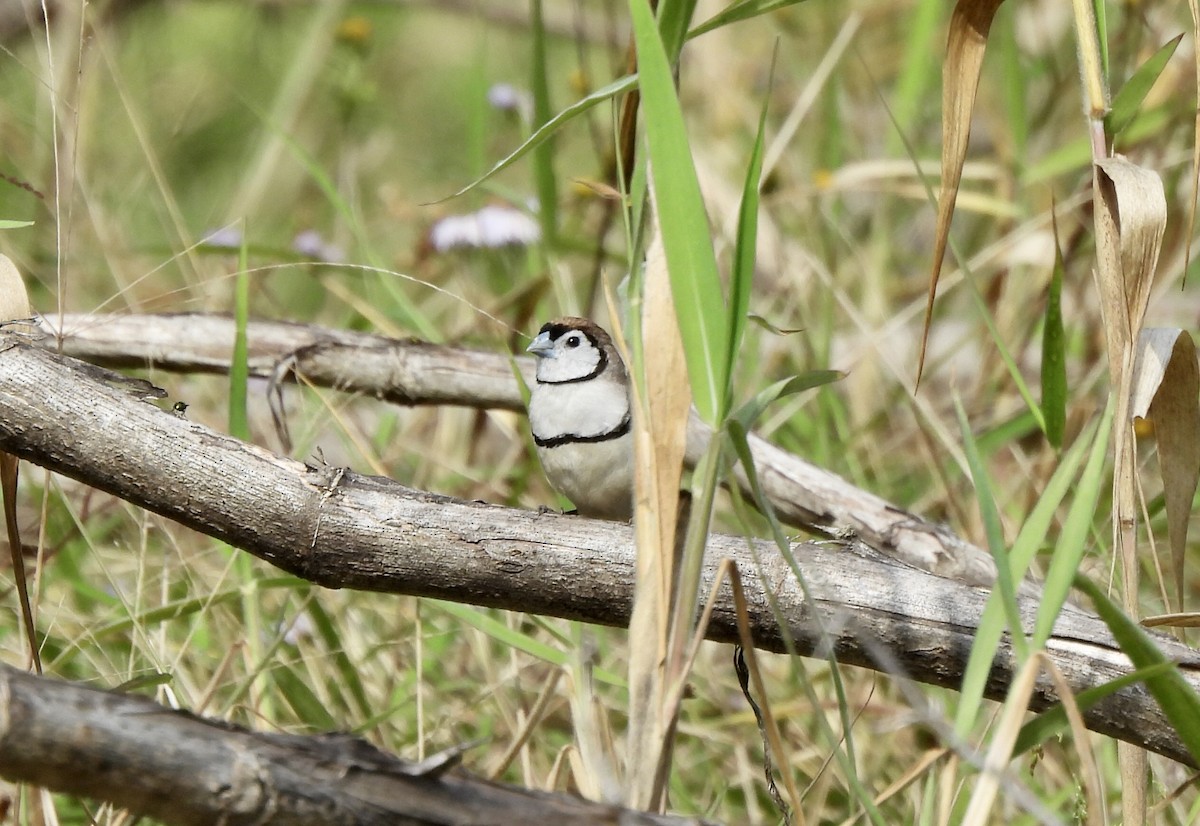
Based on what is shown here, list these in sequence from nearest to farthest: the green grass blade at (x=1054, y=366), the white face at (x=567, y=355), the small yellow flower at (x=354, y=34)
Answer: the green grass blade at (x=1054, y=366) → the white face at (x=567, y=355) → the small yellow flower at (x=354, y=34)

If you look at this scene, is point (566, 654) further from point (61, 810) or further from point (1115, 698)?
point (61, 810)

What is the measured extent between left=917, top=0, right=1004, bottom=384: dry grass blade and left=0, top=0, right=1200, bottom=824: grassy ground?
0.31 metres

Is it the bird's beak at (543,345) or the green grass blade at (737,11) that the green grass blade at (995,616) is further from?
the bird's beak at (543,345)

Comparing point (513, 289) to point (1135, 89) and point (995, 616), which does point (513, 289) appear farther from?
point (995, 616)

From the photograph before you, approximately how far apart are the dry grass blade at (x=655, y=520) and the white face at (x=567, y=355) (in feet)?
3.53

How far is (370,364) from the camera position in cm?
258

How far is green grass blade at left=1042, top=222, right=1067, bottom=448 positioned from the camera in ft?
6.14

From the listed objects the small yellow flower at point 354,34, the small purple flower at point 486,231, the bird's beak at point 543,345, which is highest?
the small yellow flower at point 354,34

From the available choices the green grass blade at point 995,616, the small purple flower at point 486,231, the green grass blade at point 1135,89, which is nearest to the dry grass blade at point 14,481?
the green grass blade at point 995,616

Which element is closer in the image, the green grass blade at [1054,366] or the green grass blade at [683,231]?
the green grass blade at [683,231]

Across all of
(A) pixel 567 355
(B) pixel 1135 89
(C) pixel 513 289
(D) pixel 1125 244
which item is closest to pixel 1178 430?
(D) pixel 1125 244

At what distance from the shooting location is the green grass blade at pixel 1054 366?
73.7 inches

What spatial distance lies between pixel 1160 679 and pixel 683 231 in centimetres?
68

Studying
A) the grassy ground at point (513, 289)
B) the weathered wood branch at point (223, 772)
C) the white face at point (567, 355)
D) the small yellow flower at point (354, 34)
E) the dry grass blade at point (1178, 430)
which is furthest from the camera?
the small yellow flower at point (354, 34)
